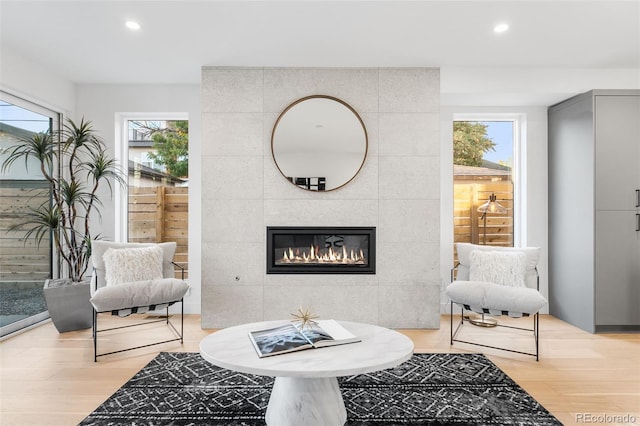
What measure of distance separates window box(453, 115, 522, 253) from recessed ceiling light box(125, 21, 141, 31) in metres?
3.21

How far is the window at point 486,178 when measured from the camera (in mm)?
4477

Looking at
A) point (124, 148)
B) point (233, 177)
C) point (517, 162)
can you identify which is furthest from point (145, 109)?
point (517, 162)

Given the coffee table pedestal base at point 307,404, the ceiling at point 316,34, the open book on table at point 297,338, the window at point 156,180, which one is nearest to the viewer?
the coffee table pedestal base at point 307,404

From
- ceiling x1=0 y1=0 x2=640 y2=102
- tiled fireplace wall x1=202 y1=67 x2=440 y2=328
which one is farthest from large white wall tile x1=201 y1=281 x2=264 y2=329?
ceiling x1=0 y1=0 x2=640 y2=102

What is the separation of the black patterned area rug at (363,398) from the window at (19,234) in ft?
5.70

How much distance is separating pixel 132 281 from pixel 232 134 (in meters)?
1.53

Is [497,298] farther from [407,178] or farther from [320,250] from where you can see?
[320,250]

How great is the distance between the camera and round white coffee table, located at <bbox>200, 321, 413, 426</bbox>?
1.70 meters

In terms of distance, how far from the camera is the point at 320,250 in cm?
385

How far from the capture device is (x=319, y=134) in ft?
12.4

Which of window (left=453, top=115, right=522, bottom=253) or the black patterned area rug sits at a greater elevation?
window (left=453, top=115, right=522, bottom=253)

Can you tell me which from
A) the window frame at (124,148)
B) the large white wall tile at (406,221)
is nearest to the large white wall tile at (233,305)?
the large white wall tile at (406,221)

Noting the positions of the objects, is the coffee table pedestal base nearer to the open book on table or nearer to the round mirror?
the open book on table

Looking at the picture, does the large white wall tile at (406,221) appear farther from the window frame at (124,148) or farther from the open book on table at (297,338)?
the window frame at (124,148)
